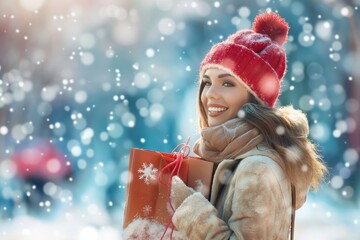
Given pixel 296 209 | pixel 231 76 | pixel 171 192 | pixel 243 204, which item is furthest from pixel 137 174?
pixel 296 209

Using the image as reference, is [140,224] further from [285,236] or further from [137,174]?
[285,236]

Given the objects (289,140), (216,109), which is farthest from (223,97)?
(289,140)

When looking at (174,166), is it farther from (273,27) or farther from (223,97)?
(273,27)

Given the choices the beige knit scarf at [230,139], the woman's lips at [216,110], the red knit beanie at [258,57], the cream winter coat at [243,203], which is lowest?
the cream winter coat at [243,203]

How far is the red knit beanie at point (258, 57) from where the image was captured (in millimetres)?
2520

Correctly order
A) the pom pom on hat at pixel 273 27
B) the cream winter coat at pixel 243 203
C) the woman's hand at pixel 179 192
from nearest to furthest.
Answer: the cream winter coat at pixel 243 203
the woman's hand at pixel 179 192
the pom pom on hat at pixel 273 27

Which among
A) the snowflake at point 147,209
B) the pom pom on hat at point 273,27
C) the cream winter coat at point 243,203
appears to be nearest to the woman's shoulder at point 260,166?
the cream winter coat at point 243,203

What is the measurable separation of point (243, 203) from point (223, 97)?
0.58 m

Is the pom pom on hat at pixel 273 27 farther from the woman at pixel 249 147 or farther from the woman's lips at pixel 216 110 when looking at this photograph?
the woman's lips at pixel 216 110

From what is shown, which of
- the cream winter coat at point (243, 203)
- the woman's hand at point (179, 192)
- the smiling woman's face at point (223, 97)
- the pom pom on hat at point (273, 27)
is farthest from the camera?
the pom pom on hat at point (273, 27)

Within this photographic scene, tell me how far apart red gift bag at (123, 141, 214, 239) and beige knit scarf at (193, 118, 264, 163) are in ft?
0.29

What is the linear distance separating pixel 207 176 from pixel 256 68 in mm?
590

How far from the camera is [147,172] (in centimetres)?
235

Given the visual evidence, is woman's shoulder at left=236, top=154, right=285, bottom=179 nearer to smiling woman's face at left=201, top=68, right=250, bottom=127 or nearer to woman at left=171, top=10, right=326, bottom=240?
woman at left=171, top=10, right=326, bottom=240
